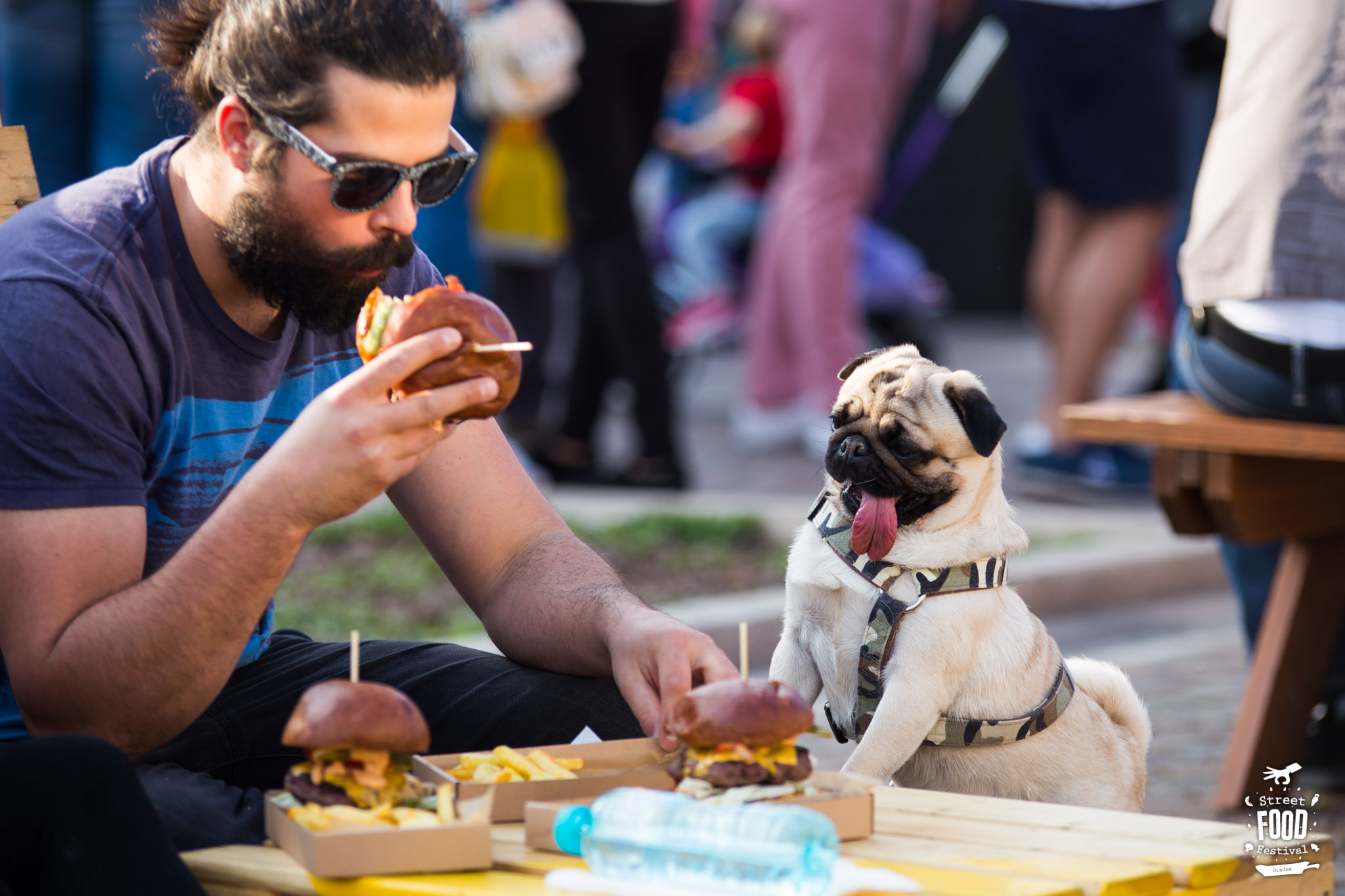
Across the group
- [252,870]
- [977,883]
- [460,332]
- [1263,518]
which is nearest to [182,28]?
[460,332]

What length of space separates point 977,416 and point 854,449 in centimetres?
19

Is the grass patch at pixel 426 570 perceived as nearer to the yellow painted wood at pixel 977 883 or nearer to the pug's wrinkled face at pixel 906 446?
the pug's wrinkled face at pixel 906 446

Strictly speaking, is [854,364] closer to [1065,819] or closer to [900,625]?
[900,625]

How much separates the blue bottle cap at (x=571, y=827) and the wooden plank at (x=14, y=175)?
61.1 inches

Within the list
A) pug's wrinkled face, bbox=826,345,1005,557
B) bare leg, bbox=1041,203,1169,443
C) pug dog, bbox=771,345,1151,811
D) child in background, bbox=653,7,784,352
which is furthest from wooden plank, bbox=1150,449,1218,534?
child in background, bbox=653,7,784,352

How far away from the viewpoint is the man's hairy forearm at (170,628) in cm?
197

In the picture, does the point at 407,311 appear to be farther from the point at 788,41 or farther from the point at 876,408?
the point at 788,41

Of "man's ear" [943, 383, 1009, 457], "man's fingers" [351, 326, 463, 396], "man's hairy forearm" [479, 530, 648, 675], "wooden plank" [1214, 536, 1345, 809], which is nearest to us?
"man's fingers" [351, 326, 463, 396]

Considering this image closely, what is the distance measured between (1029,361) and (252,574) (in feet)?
33.6

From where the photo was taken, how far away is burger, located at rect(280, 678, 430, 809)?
70.4 inches

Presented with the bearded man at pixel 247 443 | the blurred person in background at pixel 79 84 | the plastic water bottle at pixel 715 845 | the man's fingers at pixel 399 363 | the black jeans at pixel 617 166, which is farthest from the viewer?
the black jeans at pixel 617 166

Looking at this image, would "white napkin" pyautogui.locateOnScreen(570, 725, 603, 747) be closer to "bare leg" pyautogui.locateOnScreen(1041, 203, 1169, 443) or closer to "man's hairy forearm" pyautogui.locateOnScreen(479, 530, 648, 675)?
"man's hairy forearm" pyautogui.locateOnScreen(479, 530, 648, 675)

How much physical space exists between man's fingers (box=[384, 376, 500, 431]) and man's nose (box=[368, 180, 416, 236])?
0.40 m

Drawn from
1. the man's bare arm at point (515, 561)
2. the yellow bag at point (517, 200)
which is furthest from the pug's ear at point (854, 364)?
the yellow bag at point (517, 200)
